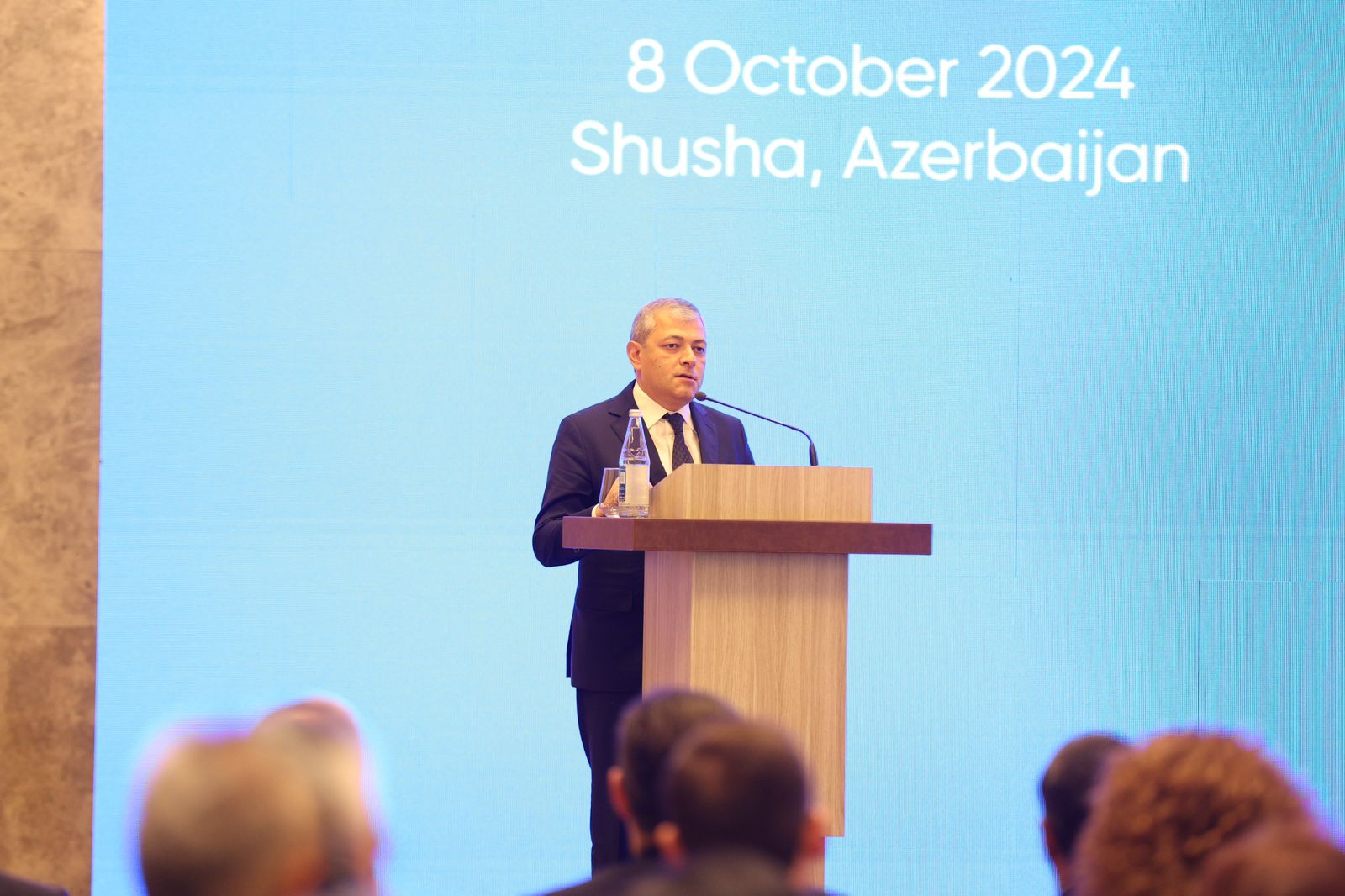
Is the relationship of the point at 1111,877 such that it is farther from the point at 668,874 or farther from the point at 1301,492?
the point at 1301,492

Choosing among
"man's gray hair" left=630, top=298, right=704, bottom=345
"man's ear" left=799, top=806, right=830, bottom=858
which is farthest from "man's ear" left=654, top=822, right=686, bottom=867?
"man's gray hair" left=630, top=298, right=704, bottom=345

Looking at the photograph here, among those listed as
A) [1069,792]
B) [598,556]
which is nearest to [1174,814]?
[1069,792]

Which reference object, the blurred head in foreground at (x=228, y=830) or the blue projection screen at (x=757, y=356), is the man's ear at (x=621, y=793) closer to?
the blurred head in foreground at (x=228, y=830)

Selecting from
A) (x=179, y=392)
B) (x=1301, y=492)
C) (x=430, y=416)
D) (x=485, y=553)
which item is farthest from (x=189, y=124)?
(x=1301, y=492)

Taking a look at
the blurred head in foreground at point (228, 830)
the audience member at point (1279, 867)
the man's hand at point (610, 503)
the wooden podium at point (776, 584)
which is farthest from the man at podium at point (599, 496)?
the audience member at point (1279, 867)

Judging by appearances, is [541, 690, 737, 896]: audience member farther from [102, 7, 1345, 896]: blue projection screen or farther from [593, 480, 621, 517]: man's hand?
[102, 7, 1345, 896]: blue projection screen

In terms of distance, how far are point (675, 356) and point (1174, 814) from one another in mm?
2377

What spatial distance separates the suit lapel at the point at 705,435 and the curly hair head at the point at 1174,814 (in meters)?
2.30

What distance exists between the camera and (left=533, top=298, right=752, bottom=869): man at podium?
369 centimetres

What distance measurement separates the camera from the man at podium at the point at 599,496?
12.1ft

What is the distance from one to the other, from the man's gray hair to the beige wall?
6.09 ft

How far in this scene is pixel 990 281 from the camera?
4.79 meters

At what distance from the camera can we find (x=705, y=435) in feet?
12.8

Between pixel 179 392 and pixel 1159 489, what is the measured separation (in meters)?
3.13
